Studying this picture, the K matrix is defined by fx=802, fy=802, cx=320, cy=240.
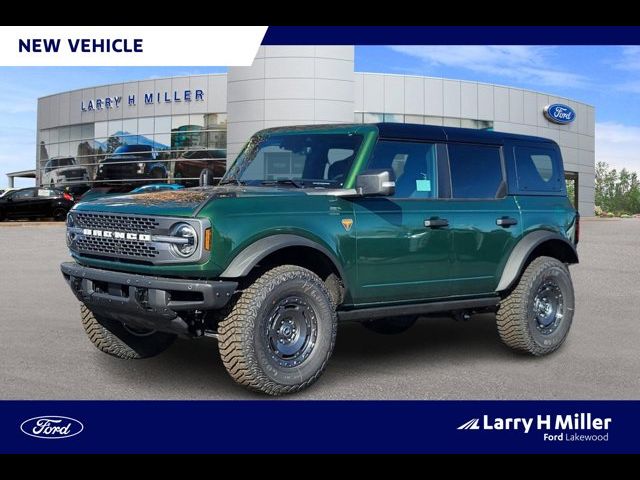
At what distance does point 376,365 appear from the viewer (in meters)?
6.83

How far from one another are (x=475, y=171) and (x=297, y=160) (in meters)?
1.70

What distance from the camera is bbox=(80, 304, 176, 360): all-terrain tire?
6.79m

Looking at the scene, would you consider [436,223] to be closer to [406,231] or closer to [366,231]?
[406,231]

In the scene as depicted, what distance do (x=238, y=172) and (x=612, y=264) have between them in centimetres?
1188

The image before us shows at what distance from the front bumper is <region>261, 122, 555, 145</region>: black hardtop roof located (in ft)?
6.71

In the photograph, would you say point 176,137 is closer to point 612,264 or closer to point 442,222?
point 612,264

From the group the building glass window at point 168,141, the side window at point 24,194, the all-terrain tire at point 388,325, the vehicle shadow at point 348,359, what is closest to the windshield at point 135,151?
the building glass window at point 168,141

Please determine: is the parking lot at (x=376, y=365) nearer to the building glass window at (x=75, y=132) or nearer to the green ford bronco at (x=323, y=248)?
the green ford bronco at (x=323, y=248)

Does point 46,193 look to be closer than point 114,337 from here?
No

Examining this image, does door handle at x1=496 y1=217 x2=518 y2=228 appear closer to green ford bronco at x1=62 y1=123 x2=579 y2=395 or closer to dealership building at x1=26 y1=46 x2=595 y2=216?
green ford bronco at x1=62 y1=123 x2=579 y2=395

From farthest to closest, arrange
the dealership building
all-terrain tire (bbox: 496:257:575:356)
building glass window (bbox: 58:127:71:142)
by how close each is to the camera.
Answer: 1. building glass window (bbox: 58:127:71:142)
2. the dealership building
3. all-terrain tire (bbox: 496:257:575:356)

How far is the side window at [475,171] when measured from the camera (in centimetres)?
717

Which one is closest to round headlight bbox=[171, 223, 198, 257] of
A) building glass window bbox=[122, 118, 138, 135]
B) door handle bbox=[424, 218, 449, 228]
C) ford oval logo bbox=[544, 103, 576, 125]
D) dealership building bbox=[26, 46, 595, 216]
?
door handle bbox=[424, 218, 449, 228]

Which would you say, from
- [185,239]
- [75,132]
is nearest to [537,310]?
[185,239]
